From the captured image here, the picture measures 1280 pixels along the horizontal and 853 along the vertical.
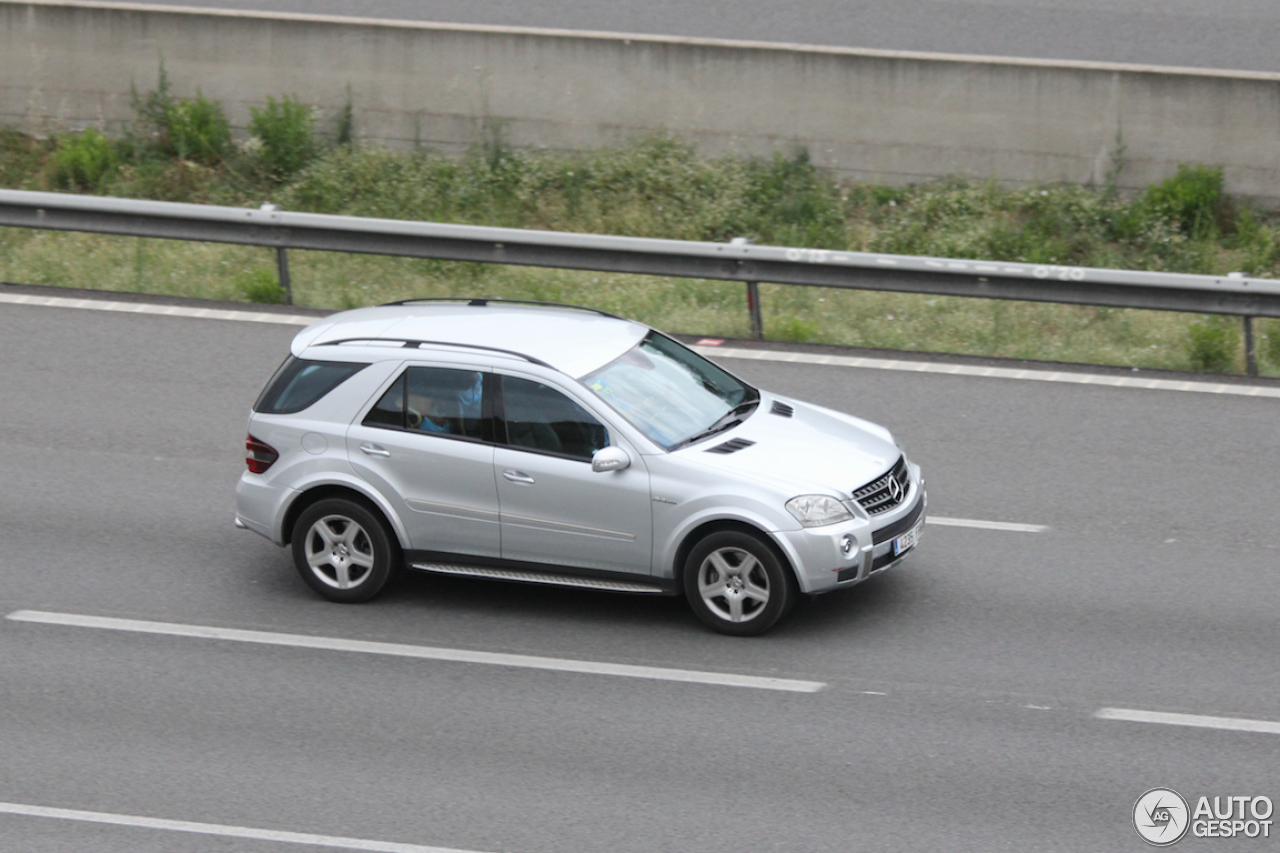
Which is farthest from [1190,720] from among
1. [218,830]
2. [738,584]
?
[218,830]

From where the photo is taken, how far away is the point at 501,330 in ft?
31.6

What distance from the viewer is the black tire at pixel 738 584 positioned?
8727 mm

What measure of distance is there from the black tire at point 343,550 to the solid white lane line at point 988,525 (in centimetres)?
350

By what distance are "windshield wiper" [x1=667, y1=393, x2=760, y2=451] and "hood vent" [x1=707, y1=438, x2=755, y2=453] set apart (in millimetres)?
136

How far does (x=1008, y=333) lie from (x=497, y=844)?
9.18m

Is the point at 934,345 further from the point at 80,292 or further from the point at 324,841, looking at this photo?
the point at 324,841

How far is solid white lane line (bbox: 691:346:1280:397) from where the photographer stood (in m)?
13.0

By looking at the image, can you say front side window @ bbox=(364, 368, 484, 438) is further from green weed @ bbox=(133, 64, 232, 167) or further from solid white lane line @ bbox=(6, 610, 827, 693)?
green weed @ bbox=(133, 64, 232, 167)

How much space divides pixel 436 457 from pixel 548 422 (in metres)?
0.66

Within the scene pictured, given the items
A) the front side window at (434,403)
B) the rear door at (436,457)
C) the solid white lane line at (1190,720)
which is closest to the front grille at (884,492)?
the solid white lane line at (1190,720)

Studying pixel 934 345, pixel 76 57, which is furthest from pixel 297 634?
pixel 76 57

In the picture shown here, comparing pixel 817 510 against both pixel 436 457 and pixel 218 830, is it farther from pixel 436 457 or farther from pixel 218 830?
pixel 218 830

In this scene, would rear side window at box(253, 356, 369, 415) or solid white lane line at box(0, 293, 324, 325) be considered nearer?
rear side window at box(253, 356, 369, 415)


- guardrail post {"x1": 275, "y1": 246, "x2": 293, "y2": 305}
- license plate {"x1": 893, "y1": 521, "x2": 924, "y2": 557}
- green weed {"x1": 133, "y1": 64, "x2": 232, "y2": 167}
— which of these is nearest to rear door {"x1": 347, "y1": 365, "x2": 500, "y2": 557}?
license plate {"x1": 893, "y1": 521, "x2": 924, "y2": 557}
